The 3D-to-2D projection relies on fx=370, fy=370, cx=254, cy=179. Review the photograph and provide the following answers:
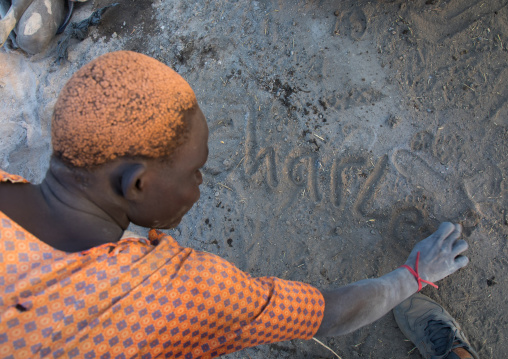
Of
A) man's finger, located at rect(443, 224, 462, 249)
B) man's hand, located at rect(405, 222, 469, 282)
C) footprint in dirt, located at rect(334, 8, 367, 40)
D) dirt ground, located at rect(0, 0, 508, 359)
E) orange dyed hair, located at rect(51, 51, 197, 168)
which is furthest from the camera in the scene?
footprint in dirt, located at rect(334, 8, 367, 40)

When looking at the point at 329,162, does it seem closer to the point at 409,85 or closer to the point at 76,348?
the point at 409,85

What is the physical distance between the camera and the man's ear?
1296mm

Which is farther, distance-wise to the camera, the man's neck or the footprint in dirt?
the footprint in dirt

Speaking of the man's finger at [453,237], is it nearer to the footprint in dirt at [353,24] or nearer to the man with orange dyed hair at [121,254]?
the man with orange dyed hair at [121,254]

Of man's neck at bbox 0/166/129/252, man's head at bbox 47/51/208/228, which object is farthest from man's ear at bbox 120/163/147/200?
man's neck at bbox 0/166/129/252

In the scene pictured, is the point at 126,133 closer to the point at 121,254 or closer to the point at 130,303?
the point at 121,254

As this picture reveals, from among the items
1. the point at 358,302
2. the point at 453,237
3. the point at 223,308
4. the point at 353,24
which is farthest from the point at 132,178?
the point at 353,24

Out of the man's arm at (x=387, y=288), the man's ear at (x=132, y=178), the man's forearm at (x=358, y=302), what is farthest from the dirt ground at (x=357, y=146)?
the man's ear at (x=132, y=178)

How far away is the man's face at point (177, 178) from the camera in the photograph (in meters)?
1.39

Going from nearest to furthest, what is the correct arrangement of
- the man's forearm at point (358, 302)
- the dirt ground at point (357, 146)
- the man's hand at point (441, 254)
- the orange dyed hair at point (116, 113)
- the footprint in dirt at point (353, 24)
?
the orange dyed hair at point (116, 113) → the man's forearm at point (358, 302) → the man's hand at point (441, 254) → the dirt ground at point (357, 146) → the footprint in dirt at point (353, 24)

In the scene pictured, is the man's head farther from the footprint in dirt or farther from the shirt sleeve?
the footprint in dirt

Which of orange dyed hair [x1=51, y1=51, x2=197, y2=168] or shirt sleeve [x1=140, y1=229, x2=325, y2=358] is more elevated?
orange dyed hair [x1=51, y1=51, x2=197, y2=168]

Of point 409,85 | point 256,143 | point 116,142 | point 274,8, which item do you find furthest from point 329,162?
point 116,142

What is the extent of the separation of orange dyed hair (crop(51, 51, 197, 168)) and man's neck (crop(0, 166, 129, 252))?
131 mm
